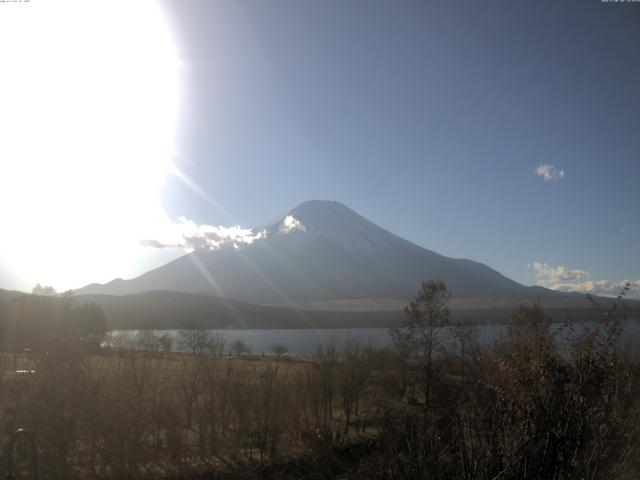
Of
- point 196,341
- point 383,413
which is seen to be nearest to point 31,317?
point 196,341

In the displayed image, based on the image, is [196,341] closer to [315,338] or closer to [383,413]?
[383,413]

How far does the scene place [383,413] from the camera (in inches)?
518

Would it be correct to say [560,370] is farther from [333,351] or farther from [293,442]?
[333,351]

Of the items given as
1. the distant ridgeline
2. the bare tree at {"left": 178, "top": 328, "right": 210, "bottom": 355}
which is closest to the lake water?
the bare tree at {"left": 178, "top": 328, "right": 210, "bottom": 355}

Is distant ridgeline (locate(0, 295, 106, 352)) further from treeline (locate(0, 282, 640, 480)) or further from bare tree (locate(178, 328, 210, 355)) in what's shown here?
treeline (locate(0, 282, 640, 480))

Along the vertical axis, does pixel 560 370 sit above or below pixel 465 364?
above

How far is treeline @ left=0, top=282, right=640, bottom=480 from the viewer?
491 cm

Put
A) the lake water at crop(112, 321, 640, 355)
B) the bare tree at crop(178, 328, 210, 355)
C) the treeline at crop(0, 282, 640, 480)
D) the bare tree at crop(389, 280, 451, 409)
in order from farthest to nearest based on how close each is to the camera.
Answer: the bare tree at crop(178, 328, 210, 355), the bare tree at crop(389, 280, 451, 409), the lake water at crop(112, 321, 640, 355), the treeline at crop(0, 282, 640, 480)

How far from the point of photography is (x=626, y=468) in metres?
4.67

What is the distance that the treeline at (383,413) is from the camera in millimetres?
4906

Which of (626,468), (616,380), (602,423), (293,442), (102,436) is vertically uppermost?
(616,380)

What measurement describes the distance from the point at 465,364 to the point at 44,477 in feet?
41.7

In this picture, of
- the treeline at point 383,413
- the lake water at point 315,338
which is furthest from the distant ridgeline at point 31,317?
the treeline at point 383,413

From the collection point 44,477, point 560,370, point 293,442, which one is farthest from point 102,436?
point 560,370
